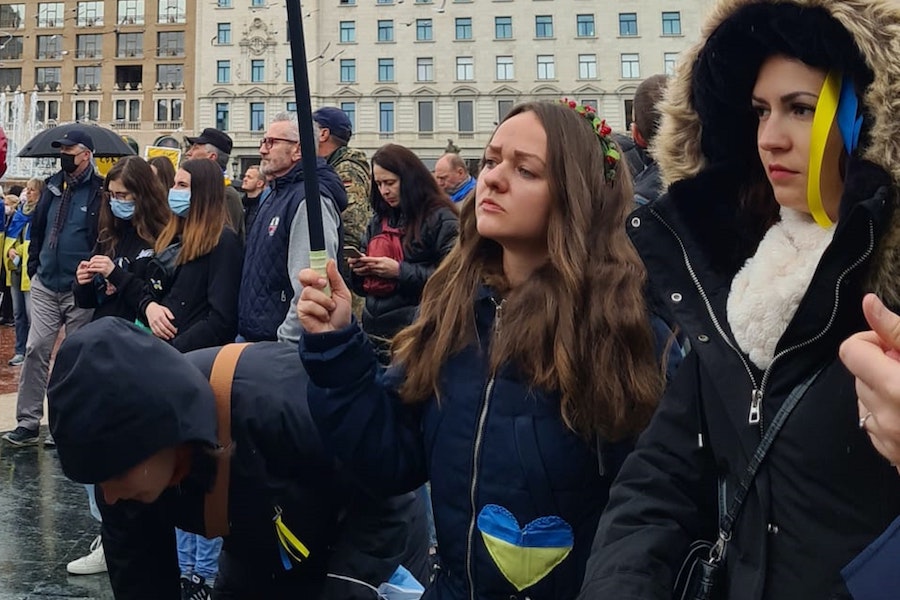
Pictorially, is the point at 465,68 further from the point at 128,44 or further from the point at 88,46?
the point at 88,46

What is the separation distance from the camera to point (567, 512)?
73.5 inches

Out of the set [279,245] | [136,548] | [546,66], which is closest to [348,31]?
[546,66]

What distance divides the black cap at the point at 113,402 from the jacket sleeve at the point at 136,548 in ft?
0.93

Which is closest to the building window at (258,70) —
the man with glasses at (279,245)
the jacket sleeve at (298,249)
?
the man with glasses at (279,245)

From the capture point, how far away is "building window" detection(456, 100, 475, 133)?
48781 mm

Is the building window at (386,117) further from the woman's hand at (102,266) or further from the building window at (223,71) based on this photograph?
the woman's hand at (102,266)

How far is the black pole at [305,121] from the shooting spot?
5.12 ft

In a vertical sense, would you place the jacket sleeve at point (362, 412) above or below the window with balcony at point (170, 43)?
below

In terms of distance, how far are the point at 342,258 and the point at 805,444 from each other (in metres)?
3.10

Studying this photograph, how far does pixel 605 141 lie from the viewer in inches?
88.7

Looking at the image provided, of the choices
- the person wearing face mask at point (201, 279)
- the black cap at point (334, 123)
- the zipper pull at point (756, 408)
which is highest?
the black cap at point (334, 123)

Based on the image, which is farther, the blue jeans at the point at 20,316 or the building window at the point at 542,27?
the building window at the point at 542,27

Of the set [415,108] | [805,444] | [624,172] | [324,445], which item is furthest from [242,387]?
[415,108]

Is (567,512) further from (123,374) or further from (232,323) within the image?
(232,323)
